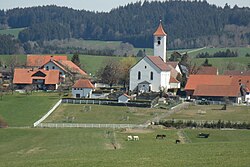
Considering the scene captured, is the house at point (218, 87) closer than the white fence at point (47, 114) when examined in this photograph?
No

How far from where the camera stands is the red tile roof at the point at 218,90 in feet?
224

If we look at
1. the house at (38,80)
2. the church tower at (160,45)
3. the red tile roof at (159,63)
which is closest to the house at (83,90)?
the house at (38,80)

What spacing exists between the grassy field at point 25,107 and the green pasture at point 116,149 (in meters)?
5.65

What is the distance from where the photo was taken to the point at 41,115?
5731 centimetres

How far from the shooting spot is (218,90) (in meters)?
69.6

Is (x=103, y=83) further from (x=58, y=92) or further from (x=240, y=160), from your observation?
(x=240, y=160)

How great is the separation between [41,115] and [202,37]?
13451 centimetres

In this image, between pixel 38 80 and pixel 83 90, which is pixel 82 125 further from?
pixel 38 80

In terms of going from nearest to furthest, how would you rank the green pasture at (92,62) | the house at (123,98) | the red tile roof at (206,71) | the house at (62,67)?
1. the house at (123,98)
2. the house at (62,67)
3. the red tile roof at (206,71)
4. the green pasture at (92,62)

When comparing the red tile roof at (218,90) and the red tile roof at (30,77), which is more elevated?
the red tile roof at (30,77)

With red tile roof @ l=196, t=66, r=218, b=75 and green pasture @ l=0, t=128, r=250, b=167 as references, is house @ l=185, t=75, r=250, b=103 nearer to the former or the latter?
red tile roof @ l=196, t=66, r=218, b=75

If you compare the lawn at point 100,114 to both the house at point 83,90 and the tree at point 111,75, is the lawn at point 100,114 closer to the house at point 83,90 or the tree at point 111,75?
the house at point 83,90

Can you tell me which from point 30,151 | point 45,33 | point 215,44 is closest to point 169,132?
point 30,151

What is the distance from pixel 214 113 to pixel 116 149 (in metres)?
25.9
